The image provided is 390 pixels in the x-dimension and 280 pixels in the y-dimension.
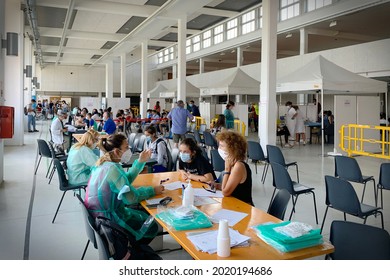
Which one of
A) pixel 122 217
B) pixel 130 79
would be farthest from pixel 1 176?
pixel 130 79

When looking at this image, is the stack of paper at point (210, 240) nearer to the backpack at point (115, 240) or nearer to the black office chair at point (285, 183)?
the backpack at point (115, 240)

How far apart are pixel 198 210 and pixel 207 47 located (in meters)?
17.3

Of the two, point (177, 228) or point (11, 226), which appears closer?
point (177, 228)

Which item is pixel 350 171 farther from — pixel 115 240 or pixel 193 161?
pixel 115 240

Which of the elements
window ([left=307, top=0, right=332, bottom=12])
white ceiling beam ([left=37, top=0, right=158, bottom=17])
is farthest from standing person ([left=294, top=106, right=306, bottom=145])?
white ceiling beam ([left=37, top=0, right=158, bottom=17])

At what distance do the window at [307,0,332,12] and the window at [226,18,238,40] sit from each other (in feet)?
14.0

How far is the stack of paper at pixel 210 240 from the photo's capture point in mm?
1878

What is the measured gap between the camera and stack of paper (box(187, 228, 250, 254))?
1.88 meters

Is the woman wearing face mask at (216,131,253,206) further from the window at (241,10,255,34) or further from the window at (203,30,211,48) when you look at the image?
the window at (203,30,211,48)

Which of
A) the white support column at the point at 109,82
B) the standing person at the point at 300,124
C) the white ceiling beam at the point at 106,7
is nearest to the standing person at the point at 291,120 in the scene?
the standing person at the point at 300,124

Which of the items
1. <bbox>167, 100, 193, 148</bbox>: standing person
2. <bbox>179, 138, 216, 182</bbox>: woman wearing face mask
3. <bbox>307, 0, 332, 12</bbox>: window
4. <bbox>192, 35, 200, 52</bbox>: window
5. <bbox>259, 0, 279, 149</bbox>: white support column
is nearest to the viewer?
<bbox>179, 138, 216, 182</bbox>: woman wearing face mask

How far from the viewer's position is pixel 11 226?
158 inches

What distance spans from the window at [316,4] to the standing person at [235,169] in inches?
411

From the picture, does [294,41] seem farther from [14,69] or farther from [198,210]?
[198,210]
